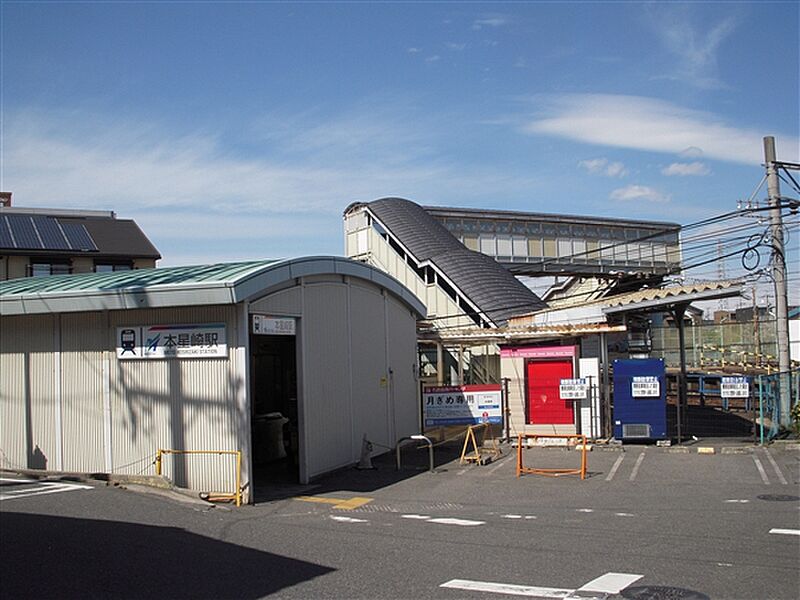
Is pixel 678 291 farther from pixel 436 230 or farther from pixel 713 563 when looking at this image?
pixel 436 230

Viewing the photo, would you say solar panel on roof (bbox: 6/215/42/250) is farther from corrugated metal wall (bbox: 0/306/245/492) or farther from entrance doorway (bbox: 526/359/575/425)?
entrance doorway (bbox: 526/359/575/425)

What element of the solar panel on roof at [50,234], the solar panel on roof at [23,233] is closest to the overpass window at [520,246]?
the solar panel on roof at [50,234]

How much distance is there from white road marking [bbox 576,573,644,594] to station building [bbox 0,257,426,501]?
7.10 metres

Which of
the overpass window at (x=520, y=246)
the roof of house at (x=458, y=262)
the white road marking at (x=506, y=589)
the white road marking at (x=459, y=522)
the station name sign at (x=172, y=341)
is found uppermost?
the overpass window at (x=520, y=246)

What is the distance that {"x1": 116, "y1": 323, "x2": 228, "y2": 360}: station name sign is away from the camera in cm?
1384

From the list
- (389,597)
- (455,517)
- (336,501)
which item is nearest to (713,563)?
(389,597)

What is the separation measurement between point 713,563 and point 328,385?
30.7 feet

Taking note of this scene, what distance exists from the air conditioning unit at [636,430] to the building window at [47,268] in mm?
25253

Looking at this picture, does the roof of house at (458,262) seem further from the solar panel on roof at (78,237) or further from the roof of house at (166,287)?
the roof of house at (166,287)

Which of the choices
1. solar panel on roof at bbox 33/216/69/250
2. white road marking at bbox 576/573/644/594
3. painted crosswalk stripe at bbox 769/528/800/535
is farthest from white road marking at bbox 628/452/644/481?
solar panel on roof at bbox 33/216/69/250

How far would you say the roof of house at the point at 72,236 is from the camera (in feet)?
109

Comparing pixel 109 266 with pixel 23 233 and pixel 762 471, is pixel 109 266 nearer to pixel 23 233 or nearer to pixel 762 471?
pixel 23 233

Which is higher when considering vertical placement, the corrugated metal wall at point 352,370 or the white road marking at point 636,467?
the corrugated metal wall at point 352,370

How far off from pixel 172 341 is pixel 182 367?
0.50 m
